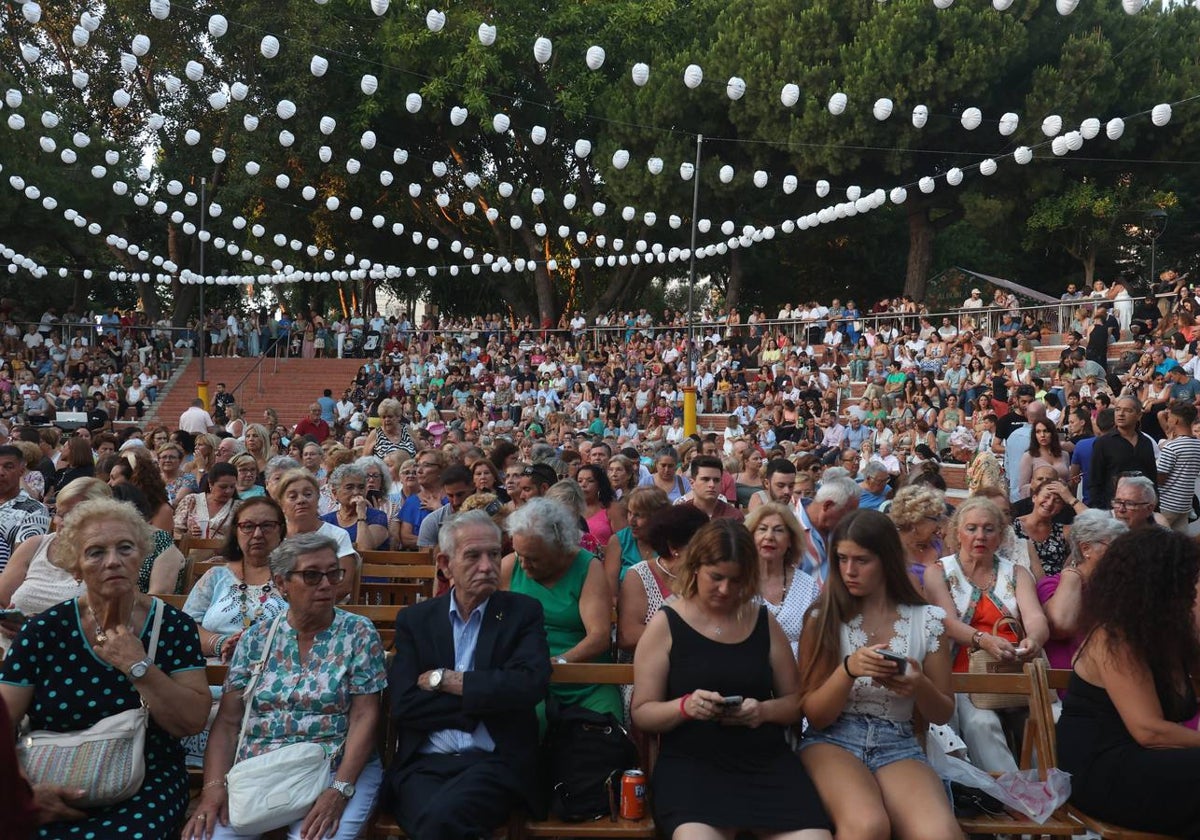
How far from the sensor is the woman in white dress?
5137mm

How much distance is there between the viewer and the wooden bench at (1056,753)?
3.83m

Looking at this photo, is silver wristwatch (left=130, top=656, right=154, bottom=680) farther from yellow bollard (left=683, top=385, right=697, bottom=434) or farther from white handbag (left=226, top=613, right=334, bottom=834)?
yellow bollard (left=683, top=385, right=697, bottom=434)

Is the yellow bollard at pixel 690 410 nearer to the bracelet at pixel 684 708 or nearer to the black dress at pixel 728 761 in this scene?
the black dress at pixel 728 761

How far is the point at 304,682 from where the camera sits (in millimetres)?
4016

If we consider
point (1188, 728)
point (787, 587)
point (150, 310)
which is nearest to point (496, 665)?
point (787, 587)

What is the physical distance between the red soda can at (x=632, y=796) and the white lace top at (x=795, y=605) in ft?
3.82

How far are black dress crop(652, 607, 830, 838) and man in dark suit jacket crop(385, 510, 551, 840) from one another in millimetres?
469

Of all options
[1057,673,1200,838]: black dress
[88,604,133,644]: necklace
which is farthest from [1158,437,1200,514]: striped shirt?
[88,604,133,644]: necklace

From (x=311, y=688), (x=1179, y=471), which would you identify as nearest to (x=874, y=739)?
(x=311, y=688)

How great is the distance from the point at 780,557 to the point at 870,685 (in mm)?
1224

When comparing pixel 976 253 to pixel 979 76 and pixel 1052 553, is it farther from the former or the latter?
pixel 1052 553

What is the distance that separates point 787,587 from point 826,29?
27.1 metres

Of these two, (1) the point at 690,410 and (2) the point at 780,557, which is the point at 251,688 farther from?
(1) the point at 690,410

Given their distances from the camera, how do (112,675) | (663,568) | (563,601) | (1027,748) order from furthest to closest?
1. (663,568)
2. (563,601)
3. (1027,748)
4. (112,675)
